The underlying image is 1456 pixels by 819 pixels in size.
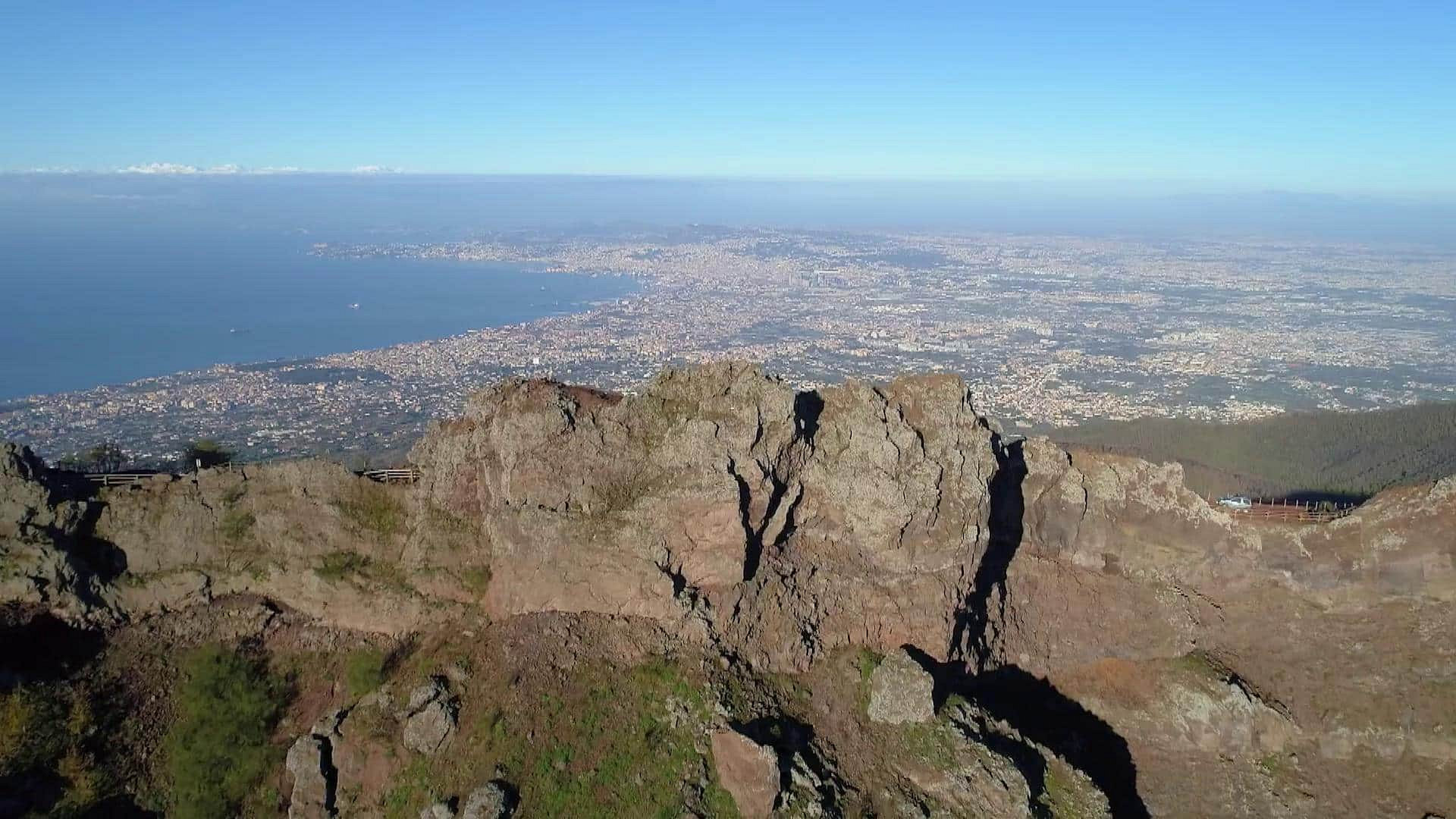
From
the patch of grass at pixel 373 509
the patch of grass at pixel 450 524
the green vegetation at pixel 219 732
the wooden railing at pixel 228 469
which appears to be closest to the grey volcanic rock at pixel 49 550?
the wooden railing at pixel 228 469

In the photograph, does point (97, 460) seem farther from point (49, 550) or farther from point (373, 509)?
point (373, 509)

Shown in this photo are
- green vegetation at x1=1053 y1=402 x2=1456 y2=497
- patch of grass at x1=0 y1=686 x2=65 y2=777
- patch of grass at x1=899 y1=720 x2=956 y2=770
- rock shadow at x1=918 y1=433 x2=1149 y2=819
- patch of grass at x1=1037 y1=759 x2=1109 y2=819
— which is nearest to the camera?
patch of grass at x1=0 y1=686 x2=65 y2=777

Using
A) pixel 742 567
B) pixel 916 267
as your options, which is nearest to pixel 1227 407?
pixel 742 567

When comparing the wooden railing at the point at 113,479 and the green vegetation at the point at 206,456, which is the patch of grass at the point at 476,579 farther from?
the green vegetation at the point at 206,456

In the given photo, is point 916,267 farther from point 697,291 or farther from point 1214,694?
point 1214,694

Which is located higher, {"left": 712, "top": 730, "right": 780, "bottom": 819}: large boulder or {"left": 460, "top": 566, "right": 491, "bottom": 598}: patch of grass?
{"left": 460, "top": 566, "right": 491, "bottom": 598}: patch of grass

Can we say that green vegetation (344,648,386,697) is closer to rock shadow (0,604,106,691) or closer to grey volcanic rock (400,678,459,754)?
grey volcanic rock (400,678,459,754)

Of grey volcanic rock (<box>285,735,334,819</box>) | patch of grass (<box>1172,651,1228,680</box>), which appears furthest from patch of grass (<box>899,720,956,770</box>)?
grey volcanic rock (<box>285,735,334,819</box>)
